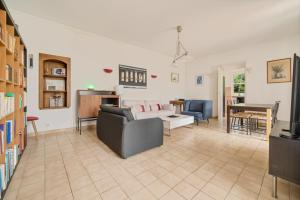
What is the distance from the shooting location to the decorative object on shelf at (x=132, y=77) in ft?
15.4

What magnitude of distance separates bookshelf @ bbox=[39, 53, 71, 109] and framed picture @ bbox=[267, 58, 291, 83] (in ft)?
20.6

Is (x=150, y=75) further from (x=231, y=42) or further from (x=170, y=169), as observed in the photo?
(x=170, y=169)

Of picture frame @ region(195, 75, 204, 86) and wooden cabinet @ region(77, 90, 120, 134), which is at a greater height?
picture frame @ region(195, 75, 204, 86)

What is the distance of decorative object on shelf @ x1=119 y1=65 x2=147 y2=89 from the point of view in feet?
15.4

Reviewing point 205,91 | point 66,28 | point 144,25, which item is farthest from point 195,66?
point 66,28

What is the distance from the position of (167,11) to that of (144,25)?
812mm

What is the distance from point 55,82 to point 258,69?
257 inches

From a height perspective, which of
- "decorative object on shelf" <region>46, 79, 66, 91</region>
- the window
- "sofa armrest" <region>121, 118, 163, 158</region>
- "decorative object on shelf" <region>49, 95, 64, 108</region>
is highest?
the window

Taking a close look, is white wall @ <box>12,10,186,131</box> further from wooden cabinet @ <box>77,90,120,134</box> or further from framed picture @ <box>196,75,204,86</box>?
framed picture @ <box>196,75,204,86</box>

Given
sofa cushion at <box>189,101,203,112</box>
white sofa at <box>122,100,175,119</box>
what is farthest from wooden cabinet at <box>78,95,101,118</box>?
sofa cushion at <box>189,101,203,112</box>

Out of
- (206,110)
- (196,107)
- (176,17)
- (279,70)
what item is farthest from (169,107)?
(279,70)

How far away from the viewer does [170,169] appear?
1895mm

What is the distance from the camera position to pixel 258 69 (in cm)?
473

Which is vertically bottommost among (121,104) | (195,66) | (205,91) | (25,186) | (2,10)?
(25,186)
